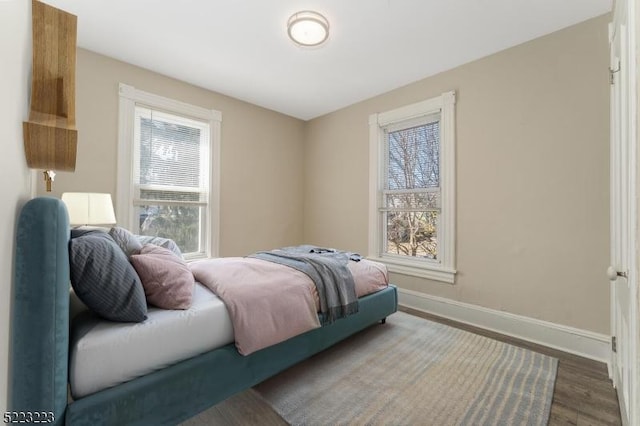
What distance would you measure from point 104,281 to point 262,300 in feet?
2.64

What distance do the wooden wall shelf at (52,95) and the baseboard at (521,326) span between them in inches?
131

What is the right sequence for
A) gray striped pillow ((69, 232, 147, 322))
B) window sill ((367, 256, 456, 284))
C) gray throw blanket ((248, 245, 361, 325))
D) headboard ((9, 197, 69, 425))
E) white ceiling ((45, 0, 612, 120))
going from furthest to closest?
window sill ((367, 256, 456, 284)), white ceiling ((45, 0, 612, 120)), gray throw blanket ((248, 245, 361, 325)), gray striped pillow ((69, 232, 147, 322)), headboard ((9, 197, 69, 425))

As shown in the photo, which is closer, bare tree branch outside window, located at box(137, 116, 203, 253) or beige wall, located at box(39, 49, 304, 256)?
beige wall, located at box(39, 49, 304, 256)

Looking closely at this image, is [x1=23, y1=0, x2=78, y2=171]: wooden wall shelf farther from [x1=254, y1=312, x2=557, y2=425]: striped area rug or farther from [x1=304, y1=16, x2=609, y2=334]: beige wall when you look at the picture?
[x1=304, y1=16, x2=609, y2=334]: beige wall

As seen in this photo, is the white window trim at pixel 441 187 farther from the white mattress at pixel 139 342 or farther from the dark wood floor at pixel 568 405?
the white mattress at pixel 139 342

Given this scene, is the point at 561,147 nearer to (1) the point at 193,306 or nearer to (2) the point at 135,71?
(1) the point at 193,306

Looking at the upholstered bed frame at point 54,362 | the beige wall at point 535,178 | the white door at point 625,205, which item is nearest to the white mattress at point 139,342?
the upholstered bed frame at point 54,362

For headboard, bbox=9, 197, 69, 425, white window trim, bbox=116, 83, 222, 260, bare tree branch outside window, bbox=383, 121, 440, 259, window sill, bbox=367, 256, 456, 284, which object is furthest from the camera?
bare tree branch outside window, bbox=383, 121, 440, 259

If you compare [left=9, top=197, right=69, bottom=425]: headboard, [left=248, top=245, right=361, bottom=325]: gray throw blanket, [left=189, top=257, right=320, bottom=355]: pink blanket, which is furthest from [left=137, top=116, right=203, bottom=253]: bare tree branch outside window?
[left=9, top=197, right=69, bottom=425]: headboard

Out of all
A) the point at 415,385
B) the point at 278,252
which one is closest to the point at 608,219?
the point at 415,385

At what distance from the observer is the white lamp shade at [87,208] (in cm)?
229

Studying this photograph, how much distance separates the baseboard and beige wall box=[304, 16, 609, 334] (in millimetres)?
69

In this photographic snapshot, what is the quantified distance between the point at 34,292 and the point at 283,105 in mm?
3749

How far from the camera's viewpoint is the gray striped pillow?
121 centimetres
